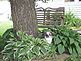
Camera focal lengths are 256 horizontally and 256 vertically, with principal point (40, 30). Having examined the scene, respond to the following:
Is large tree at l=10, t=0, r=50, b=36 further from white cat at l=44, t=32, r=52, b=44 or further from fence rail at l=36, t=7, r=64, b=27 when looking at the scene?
fence rail at l=36, t=7, r=64, b=27

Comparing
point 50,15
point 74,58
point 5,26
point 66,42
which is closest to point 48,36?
point 66,42

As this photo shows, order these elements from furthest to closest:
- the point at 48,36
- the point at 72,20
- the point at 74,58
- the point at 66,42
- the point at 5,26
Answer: the point at 72,20
the point at 5,26
the point at 48,36
the point at 66,42
the point at 74,58

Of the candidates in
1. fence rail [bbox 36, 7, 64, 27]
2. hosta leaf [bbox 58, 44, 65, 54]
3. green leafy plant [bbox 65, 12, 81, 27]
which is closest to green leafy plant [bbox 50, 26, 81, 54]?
hosta leaf [bbox 58, 44, 65, 54]

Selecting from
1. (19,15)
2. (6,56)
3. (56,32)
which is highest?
(19,15)

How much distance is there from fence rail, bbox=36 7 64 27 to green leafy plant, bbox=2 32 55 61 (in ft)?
23.8

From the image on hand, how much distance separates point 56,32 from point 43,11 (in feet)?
23.8

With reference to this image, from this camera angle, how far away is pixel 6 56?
637cm

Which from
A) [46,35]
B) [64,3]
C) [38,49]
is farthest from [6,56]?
[64,3]

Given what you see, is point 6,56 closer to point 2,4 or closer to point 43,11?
point 43,11

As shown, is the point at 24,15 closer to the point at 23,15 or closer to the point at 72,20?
the point at 23,15

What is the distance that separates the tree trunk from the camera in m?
6.56

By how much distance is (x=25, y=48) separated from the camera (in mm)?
6180

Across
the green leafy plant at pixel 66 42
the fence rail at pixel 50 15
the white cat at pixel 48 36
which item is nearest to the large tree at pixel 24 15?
the white cat at pixel 48 36

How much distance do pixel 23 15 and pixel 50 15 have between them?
24.9 feet
